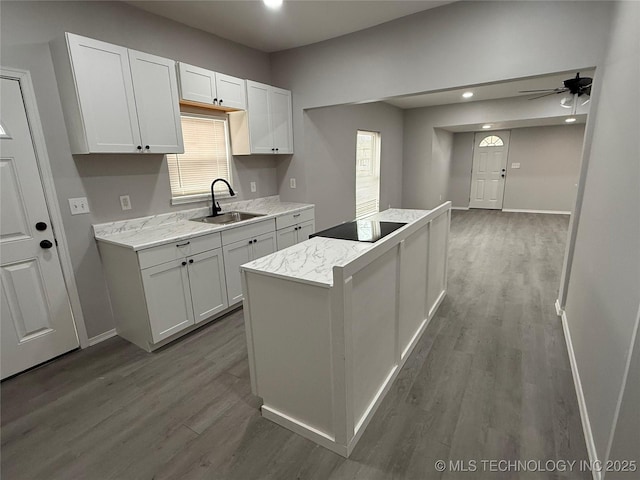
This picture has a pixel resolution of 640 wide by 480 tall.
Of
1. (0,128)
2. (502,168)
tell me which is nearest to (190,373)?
(0,128)

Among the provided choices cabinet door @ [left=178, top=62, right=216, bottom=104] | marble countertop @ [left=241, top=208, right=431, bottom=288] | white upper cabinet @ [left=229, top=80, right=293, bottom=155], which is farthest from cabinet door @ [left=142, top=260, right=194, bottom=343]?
white upper cabinet @ [left=229, top=80, right=293, bottom=155]

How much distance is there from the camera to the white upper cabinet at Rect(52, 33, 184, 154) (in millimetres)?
2143

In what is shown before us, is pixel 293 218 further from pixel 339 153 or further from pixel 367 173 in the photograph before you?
pixel 367 173

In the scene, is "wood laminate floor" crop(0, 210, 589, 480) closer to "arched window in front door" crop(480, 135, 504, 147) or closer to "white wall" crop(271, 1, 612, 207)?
"white wall" crop(271, 1, 612, 207)

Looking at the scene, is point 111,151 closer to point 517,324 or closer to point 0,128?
point 0,128

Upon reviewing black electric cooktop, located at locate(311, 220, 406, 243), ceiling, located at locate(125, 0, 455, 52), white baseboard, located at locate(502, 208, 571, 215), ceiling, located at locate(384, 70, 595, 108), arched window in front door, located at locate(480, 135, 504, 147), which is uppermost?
ceiling, located at locate(125, 0, 455, 52)

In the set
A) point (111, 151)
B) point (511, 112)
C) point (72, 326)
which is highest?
point (511, 112)

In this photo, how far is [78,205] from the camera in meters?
2.43

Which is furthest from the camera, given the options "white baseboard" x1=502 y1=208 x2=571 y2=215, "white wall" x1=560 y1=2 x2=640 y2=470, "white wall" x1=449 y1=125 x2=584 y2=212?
"white baseboard" x1=502 y1=208 x2=571 y2=215

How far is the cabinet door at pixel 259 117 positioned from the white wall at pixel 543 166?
22.5ft

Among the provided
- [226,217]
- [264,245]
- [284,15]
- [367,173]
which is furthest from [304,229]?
[367,173]

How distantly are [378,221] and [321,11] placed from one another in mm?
1938

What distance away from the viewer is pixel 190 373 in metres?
2.21

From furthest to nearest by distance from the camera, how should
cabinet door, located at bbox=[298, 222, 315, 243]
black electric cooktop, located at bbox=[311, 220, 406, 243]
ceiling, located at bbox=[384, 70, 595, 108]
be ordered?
ceiling, located at bbox=[384, 70, 595, 108], cabinet door, located at bbox=[298, 222, 315, 243], black electric cooktop, located at bbox=[311, 220, 406, 243]
